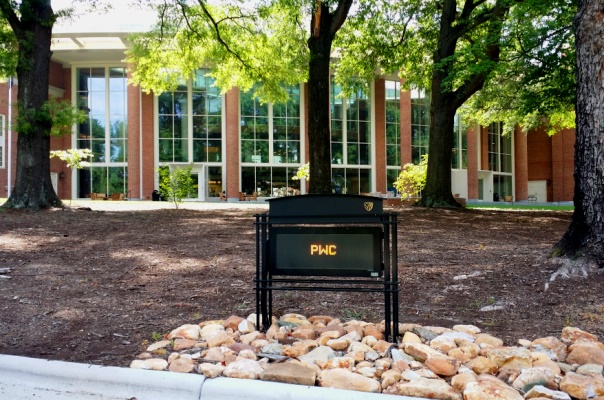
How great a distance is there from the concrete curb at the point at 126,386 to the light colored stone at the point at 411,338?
93 centimetres

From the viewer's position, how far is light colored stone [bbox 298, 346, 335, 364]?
3.54 meters

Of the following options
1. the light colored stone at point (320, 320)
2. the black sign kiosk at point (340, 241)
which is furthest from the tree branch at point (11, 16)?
the light colored stone at point (320, 320)

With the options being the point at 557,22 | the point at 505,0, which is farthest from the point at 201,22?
the point at 557,22

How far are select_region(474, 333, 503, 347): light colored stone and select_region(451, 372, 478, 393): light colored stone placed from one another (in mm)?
605

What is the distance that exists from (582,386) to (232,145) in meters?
36.0

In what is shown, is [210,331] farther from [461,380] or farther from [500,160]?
[500,160]

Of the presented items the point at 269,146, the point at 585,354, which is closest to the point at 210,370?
the point at 585,354

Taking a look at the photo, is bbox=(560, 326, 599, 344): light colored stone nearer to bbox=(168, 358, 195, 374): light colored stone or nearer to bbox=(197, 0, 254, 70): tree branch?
bbox=(168, 358, 195, 374): light colored stone

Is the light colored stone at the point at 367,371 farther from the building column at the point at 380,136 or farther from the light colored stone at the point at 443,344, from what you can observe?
the building column at the point at 380,136

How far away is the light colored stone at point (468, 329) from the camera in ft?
13.2

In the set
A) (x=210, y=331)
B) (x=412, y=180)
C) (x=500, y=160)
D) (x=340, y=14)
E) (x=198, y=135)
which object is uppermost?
(x=340, y=14)

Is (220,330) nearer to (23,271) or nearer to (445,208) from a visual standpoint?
(23,271)

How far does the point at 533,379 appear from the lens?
313 cm

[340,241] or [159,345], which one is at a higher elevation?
[340,241]
